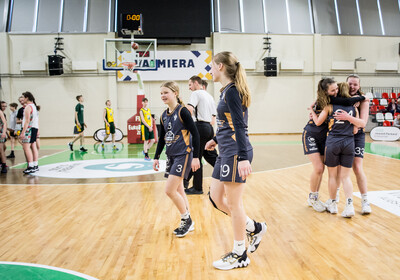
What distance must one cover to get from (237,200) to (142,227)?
157 cm

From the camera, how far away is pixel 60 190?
5664 millimetres

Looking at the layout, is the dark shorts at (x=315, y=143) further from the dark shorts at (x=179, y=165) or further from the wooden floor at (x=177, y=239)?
the dark shorts at (x=179, y=165)

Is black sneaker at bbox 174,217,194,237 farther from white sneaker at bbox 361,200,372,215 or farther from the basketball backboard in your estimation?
the basketball backboard

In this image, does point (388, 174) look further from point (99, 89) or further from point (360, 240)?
point (99, 89)

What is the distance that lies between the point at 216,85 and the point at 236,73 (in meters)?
14.4

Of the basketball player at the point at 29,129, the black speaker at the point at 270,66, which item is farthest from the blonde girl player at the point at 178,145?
the black speaker at the point at 270,66

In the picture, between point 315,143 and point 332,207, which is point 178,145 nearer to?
point 315,143

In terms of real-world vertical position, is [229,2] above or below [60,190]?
above

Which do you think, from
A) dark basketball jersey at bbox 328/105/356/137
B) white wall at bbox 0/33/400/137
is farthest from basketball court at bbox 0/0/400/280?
white wall at bbox 0/33/400/137

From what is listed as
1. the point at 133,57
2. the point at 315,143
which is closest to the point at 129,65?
the point at 133,57

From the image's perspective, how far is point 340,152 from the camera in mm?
3902

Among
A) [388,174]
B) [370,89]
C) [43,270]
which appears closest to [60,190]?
[43,270]

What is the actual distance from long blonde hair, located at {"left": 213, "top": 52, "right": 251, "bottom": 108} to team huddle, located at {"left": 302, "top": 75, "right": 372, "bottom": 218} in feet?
5.61

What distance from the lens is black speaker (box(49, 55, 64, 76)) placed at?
15367 mm
